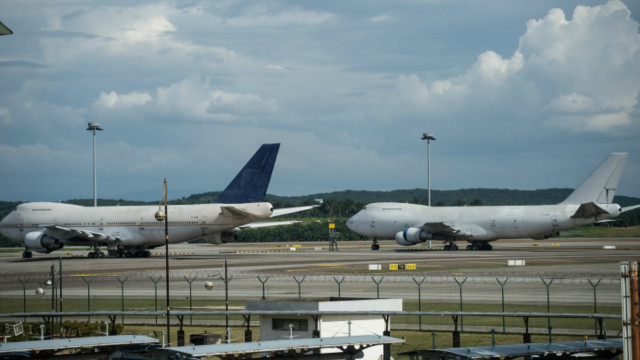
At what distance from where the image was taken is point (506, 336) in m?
28.0

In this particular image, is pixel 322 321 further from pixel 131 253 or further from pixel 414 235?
pixel 414 235

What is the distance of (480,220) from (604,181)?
42.7 ft

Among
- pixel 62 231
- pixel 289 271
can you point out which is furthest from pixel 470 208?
pixel 62 231

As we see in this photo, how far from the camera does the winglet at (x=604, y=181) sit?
70.9m

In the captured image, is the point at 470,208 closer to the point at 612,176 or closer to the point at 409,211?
the point at 409,211

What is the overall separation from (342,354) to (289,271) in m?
32.1

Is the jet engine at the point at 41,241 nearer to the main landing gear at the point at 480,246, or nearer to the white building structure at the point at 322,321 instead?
the main landing gear at the point at 480,246

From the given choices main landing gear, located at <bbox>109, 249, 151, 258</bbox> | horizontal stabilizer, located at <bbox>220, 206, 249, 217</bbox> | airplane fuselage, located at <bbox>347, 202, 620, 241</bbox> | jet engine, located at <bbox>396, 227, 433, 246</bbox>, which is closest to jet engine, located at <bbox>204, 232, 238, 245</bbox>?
horizontal stabilizer, located at <bbox>220, 206, 249, 217</bbox>

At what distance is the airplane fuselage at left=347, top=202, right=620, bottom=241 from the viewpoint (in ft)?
241

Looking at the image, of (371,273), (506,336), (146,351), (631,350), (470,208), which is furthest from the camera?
(470,208)

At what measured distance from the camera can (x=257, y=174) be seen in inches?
2564

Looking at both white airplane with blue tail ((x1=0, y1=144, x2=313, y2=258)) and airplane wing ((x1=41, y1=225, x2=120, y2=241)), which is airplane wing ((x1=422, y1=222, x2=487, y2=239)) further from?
airplane wing ((x1=41, y1=225, x2=120, y2=241))

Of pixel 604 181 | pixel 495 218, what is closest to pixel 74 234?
pixel 495 218

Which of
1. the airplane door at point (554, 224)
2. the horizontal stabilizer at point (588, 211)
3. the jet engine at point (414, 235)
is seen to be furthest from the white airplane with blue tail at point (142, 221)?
the horizontal stabilizer at point (588, 211)
